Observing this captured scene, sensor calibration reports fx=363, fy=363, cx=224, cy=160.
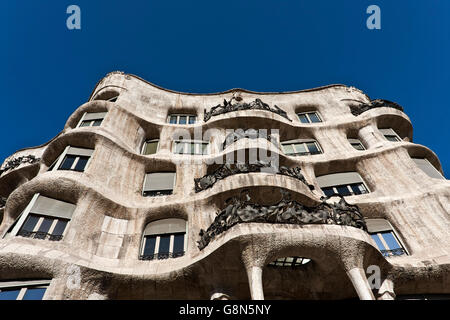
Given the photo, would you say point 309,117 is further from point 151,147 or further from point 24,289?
point 24,289

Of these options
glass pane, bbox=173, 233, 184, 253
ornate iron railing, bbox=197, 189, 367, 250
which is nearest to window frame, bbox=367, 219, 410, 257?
ornate iron railing, bbox=197, 189, 367, 250

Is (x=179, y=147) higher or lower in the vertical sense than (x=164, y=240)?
higher

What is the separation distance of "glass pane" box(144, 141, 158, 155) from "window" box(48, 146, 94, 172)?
10.9 ft

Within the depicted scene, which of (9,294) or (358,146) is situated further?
(358,146)

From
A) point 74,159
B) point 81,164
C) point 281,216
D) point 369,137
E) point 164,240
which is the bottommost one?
point 281,216

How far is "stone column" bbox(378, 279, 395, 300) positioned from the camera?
10914mm

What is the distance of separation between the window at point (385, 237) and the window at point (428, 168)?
3970 mm

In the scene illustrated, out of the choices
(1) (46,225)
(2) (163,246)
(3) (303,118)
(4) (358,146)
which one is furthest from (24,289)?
(3) (303,118)

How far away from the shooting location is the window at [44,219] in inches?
A: 460

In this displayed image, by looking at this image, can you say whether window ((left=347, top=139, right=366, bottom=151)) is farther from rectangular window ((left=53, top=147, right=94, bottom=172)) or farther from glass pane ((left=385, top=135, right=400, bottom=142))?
rectangular window ((left=53, top=147, right=94, bottom=172))

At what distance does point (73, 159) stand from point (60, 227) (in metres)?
3.91

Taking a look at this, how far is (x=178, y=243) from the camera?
42.9 ft

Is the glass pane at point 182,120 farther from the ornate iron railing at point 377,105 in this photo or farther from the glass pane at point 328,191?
the ornate iron railing at point 377,105

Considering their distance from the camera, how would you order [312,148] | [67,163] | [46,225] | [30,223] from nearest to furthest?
[30,223], [46,225], [67,163], [312,148]
